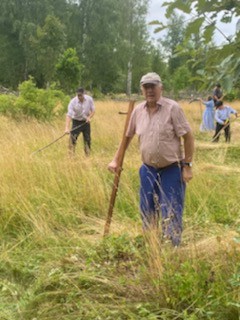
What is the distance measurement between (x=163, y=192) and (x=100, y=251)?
0.72 metres

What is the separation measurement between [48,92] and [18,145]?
744cm

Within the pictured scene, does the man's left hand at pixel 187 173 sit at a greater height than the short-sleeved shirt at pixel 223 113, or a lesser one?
greater

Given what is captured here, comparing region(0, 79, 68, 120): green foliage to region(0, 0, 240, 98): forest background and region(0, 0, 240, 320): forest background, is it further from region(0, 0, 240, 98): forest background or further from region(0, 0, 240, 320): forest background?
region(0, 0, 240, 98): forest background

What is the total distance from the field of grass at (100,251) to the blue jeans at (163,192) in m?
0.21

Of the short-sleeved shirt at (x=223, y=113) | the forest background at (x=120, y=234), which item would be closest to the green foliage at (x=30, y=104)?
the forest background at (x=120, y=234)

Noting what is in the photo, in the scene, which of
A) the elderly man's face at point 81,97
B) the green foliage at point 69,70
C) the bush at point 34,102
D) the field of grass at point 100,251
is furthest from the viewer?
the green foliage at point 69,70

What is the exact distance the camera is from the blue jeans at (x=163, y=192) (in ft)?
11.7

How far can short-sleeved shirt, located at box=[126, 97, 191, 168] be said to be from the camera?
138 inches

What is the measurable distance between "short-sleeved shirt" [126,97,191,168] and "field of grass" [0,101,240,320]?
0.67 m

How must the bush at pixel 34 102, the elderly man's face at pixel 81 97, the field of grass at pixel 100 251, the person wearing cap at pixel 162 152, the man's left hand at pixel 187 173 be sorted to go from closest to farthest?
the field of grass at pixel 100 251
the person wearing cap at pixel 162 152
the man's left hand at pixel 187 173
the elderly man's face at pixel 81 97
the bush at pixel 34 102

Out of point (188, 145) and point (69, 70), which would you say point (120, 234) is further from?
point (69, 70)

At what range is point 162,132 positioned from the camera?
351 cm

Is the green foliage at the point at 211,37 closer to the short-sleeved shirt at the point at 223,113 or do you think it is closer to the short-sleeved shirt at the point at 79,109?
the short-sleeved shirt at the point at 79,109

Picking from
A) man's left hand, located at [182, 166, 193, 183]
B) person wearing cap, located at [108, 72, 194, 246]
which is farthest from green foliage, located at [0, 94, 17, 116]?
man's left hand, located at [182, 166, 193, 183]
